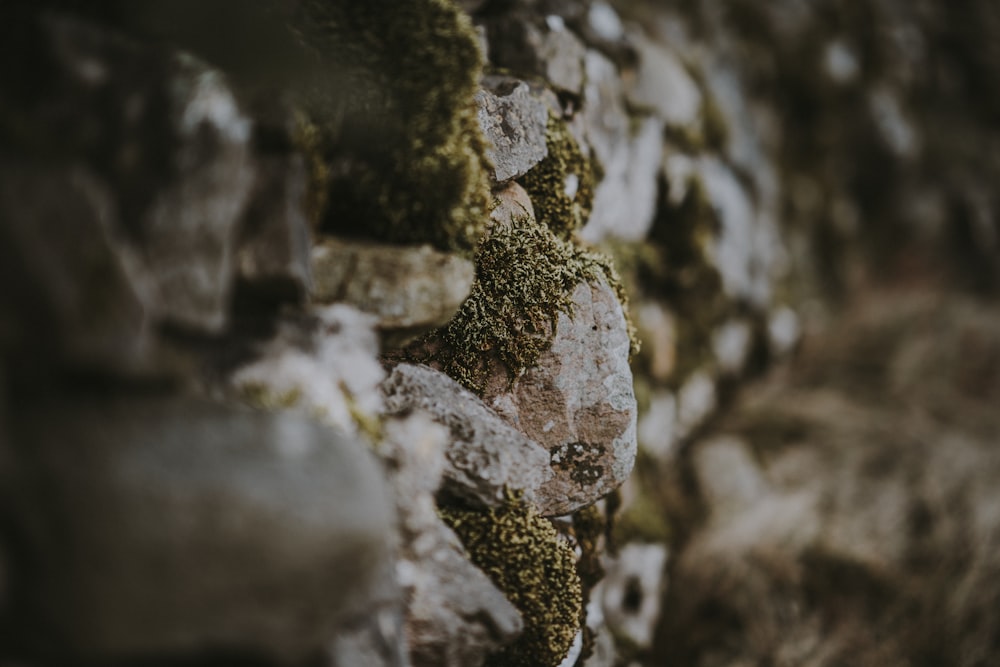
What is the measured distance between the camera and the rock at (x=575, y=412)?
7.29 feet

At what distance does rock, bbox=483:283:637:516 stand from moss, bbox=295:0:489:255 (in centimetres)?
58

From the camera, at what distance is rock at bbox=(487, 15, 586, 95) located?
9.20ft

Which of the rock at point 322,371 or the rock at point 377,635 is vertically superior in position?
the rock at point 322,371

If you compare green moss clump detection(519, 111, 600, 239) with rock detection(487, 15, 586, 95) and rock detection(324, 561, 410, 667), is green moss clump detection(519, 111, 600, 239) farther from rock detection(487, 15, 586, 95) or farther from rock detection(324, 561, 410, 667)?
rock detection(324, 561, 410, 667)

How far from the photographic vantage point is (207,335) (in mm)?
1421

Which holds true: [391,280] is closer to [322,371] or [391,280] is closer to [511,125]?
[322,371]

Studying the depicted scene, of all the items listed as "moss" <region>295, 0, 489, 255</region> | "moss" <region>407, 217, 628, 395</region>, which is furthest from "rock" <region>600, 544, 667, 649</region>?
"moss" <region>295, 0, 489, 255</region>

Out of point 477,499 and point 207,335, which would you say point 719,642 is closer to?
point 477,499

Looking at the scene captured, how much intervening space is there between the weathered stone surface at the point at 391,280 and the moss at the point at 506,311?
28cm

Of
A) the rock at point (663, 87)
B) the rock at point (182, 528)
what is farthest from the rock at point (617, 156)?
the rock at point (182, 528)

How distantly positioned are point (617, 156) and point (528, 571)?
6.96ft

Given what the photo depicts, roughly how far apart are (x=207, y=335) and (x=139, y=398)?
0.68 ft

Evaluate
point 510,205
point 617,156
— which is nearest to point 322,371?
point 510,205

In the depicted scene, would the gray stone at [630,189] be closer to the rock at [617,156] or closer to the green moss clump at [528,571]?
the rock at [617,156]
